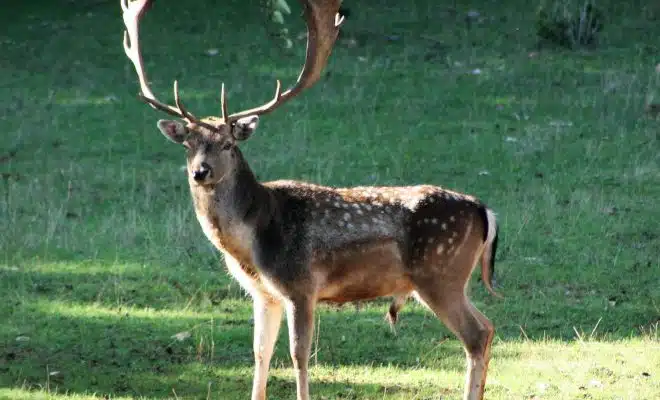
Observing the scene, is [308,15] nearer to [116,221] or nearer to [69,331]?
[69,331]

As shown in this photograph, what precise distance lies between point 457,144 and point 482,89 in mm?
2233

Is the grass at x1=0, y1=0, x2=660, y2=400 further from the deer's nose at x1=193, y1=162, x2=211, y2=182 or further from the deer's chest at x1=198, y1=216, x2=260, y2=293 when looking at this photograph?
the deer's nose at x1=193, y1=162, x2=211, y2=182

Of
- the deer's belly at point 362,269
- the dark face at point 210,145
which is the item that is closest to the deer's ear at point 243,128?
the dark face at point 210,145

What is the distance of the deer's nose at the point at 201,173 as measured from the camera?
297 inches

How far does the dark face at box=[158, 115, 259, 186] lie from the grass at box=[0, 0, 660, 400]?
1.45 m

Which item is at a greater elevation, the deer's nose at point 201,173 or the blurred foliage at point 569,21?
the blurred foliage at point 569,21

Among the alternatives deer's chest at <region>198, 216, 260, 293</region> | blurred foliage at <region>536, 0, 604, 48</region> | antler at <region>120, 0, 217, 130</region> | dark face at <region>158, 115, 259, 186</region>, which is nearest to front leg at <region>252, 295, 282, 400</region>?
deer's chest at <region>198, 216, 260, 293</region>

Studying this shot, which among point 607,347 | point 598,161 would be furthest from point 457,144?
point 607,347

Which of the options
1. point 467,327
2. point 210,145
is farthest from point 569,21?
point 210,145

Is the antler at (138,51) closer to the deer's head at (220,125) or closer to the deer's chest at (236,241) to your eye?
the deer's head at (220,125)

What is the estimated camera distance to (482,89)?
56.2ft

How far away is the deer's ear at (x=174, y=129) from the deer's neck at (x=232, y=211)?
0.30 meters

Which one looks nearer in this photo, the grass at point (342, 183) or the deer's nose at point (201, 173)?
the deer's nose at point (201, 173)

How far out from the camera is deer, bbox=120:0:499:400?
771cm
